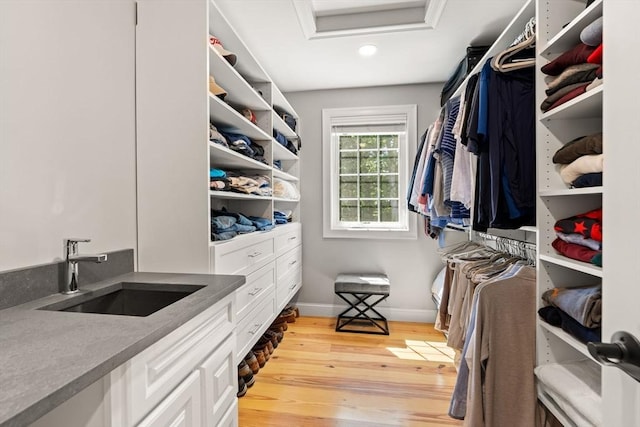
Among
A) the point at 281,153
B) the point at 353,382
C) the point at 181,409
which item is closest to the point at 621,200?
the point at 181,409

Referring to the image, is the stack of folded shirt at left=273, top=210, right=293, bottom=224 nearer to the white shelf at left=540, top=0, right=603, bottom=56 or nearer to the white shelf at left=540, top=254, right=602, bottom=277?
the white shelf at left=540, top=254, right=602, bottom=277

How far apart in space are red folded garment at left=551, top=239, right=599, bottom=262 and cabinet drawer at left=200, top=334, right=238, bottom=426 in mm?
1349

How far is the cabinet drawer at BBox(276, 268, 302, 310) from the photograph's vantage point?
248 centimetres

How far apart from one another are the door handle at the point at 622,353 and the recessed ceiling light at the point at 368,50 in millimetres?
2391

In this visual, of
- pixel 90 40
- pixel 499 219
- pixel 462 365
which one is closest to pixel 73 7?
pixel 90 40

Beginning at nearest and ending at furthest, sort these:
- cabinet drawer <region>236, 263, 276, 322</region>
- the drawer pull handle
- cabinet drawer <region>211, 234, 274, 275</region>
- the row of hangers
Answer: the row of hangers
cabinet drawer <region>211, 234, 274, 275</region>
cabinet drawer <region>236, 263, 276, 322</region>
the drawer pull handle

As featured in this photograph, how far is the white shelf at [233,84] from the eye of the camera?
5.38 feet

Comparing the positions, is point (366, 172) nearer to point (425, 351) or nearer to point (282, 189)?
point (282, 189)

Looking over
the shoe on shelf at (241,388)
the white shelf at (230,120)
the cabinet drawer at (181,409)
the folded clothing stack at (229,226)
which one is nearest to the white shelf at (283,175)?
the white shelf at (230,120)

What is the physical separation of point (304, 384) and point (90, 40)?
7.20ft

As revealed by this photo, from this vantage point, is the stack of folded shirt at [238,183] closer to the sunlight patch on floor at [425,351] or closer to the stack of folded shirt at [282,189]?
the stack of folded shirt at [282,189]

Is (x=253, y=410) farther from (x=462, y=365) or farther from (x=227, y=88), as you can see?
(x=227, y=88)

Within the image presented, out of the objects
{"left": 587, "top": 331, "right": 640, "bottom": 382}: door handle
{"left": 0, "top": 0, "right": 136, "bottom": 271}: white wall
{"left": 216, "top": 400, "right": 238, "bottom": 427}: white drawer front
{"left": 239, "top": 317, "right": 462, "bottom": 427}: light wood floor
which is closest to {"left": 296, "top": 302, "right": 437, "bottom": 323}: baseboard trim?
{"left": 239, "top": 317, "right": 462, "bottom": 427}: light wood floor

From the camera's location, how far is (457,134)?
1600 mm
